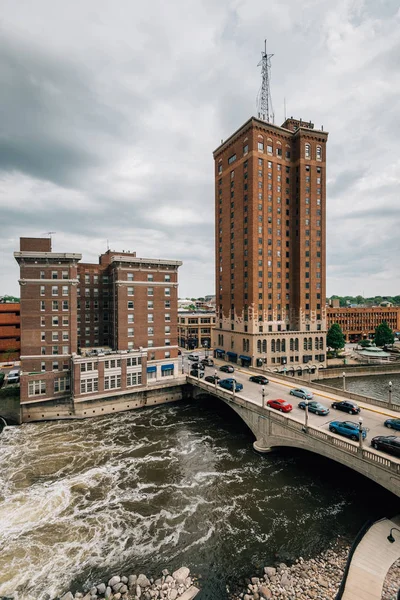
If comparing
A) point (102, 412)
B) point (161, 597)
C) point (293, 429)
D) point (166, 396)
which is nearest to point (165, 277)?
point (166, 396)

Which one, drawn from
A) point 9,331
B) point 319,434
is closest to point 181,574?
point 319,434

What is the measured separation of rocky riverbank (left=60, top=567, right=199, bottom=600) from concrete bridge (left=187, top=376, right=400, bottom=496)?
16740 millimetres

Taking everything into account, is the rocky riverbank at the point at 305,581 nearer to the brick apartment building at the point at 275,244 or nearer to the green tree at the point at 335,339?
the brick apartment building at the point at 275,244

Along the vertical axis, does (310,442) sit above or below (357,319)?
below

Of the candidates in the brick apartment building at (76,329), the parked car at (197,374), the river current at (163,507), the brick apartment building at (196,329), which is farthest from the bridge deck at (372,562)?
the brick apartment building at (196,329)

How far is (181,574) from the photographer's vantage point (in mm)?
19844

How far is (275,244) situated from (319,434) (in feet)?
176

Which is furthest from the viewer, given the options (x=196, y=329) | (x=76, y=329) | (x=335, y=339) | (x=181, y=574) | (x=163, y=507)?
(x=196, y=329)

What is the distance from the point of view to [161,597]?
59.9ft

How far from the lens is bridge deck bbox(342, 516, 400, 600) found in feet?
56.1

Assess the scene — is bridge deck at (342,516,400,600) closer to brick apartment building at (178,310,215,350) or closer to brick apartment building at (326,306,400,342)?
brick apartment building at (178,310,215,350)

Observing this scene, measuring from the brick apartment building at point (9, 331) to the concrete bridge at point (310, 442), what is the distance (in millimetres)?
64347

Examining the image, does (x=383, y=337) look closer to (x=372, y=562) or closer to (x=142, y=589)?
(x=372, y=562)

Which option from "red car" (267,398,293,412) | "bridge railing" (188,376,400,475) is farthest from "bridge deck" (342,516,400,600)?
"red car" (267,398,293,412)
